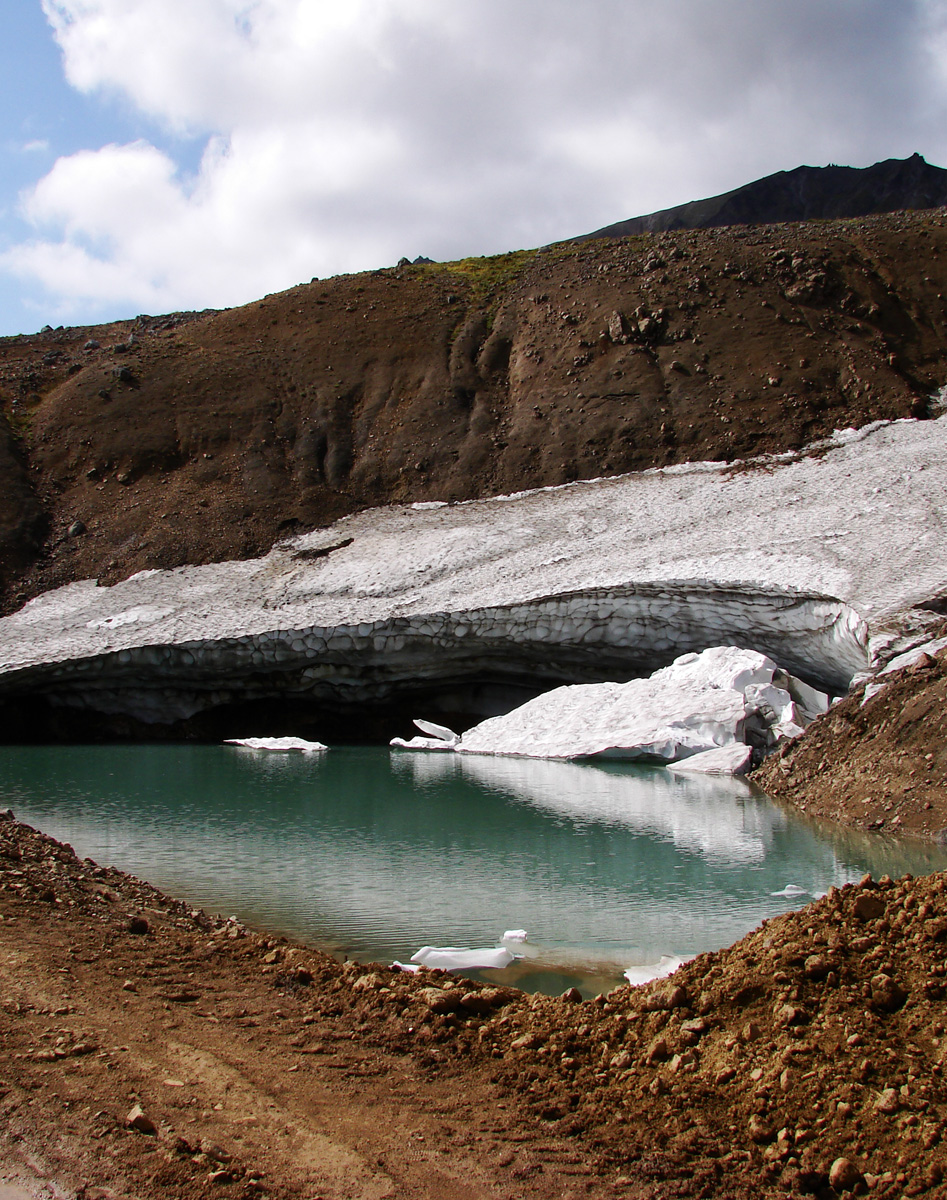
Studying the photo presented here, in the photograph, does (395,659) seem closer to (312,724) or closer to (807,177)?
(312,724)

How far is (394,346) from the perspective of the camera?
115 ft

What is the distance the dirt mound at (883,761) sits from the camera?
31.7ft

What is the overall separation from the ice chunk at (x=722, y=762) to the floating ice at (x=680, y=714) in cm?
2

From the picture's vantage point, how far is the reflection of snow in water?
9.91m

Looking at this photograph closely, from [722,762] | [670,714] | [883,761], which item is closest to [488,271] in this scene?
[670,714]

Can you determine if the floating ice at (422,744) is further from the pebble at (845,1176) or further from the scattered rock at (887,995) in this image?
the pebble at (845,1176)

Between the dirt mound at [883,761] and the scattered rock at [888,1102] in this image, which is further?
the dirt mound at [883,761]

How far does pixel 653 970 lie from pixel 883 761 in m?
6.31

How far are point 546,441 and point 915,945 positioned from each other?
1026 inches

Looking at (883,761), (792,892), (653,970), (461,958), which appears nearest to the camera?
(653,970)

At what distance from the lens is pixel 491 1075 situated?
3.40 metres

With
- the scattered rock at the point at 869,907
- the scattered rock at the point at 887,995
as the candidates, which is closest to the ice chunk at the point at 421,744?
the scattered rock at the point at 869,907

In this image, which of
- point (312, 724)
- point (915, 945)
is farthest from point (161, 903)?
point (312, 724)

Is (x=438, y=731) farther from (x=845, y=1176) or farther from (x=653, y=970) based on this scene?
(x=845, y=1176)
